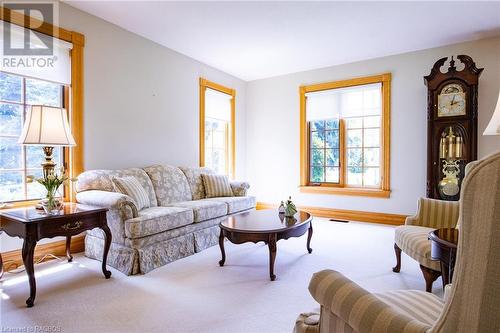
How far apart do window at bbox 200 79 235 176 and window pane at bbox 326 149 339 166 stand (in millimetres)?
1836

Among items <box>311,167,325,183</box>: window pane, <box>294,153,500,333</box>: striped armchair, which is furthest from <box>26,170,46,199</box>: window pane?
<box>311,167,325,183</box>: window pane

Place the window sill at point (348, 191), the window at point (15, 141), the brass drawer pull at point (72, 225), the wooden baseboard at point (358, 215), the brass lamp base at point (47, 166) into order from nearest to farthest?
the brass drawer pull at point (72, 225), the brass lamp base at point (47, 166), the window at point (15, 141), the wooden baseboard at point (358, 215), the window sill at point (348, 191)

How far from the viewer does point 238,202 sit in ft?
12.8

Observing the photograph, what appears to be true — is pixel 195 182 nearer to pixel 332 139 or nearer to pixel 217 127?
pixel 217 127

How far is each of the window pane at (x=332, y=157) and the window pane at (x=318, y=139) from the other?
0.17 metres

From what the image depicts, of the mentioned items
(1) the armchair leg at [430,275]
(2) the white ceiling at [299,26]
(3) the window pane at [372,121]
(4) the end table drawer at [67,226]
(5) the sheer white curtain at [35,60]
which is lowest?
(1) the armchair leg at [430,275]

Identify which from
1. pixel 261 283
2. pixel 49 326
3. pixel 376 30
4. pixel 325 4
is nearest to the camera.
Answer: pixel 49 326

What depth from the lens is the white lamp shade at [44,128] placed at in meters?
2.25

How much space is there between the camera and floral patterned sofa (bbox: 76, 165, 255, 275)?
2607 mm

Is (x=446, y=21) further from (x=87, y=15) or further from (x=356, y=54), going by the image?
(x=87, y=15)

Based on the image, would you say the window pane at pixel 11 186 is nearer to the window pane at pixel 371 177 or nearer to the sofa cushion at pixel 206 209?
the sofa cushion at pixel 206 209

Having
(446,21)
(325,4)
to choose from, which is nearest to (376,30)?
(446,21)

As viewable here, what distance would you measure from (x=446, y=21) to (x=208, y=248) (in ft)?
13.0

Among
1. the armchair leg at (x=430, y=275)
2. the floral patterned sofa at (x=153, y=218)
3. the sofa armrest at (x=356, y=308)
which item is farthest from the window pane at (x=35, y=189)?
the armchair leg at (x=430, y=275)
